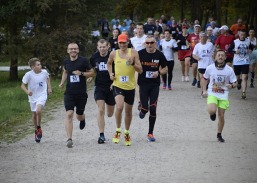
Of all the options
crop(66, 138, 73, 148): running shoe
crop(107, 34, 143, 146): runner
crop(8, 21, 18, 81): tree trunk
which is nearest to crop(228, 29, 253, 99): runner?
crop(107, 34, 143, 146): runner

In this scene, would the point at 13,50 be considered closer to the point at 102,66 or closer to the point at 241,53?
the point at 241,53

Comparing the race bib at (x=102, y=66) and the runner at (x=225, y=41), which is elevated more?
the race bib at (x=102, y=66)

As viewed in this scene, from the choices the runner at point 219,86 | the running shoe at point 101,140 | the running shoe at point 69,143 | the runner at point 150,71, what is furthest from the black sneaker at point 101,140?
the runner at point 219,86

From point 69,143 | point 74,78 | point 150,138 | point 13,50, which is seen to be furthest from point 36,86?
point 13,50

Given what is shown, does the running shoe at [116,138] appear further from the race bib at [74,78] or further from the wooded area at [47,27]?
the wooded area at [47,27]

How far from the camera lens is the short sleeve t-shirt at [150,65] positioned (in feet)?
43.5

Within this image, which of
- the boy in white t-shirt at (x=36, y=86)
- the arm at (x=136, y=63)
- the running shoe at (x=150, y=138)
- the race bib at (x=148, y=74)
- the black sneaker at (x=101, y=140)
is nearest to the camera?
the arm at (x=136, y=63)

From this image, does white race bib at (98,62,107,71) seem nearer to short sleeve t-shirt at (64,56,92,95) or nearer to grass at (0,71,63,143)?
short sleeve t-shirt at (64,56,92,95)

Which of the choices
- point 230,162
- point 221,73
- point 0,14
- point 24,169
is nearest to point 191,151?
point 230,162

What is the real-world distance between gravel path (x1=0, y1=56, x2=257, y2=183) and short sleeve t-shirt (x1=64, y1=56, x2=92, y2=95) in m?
0.98

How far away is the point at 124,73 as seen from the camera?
41.5ft

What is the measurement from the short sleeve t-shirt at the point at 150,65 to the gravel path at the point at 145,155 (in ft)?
3.55

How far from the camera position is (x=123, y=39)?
41.2 feet

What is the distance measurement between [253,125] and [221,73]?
2.33 metres
